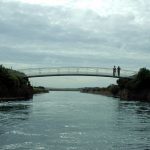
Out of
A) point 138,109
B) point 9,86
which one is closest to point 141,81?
point 9,86

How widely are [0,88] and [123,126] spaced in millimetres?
78924

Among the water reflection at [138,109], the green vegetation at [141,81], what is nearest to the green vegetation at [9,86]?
the green vegetation at [141,81]

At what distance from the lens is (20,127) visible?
4006 cm

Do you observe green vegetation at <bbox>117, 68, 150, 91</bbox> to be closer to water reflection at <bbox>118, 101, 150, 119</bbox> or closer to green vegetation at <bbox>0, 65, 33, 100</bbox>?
green vegetation at <bbox>0, 65, 33, 100</bbox>

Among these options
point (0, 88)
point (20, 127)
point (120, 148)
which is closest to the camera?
point (120, 148)

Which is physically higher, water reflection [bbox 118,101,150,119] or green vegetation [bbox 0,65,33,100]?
green vegetation [bbox 0,65,33,100]

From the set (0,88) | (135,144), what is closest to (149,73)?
(0,88)

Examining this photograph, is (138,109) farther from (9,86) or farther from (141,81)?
(141,81)

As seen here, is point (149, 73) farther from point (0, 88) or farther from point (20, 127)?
point (20, 127)

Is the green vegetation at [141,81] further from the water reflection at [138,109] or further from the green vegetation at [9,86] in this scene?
the water reflection at [138,109]

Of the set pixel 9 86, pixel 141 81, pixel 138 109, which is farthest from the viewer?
pixel 141 81

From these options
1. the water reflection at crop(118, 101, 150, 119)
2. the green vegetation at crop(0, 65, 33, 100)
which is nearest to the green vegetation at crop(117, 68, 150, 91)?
the green vegetation at crop(0, 65, 33, 100)

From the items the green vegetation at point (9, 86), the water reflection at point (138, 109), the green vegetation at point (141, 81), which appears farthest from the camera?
the green vegetation at point (141, 81)

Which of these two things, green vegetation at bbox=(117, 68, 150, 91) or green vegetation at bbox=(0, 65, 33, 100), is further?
green vegetation at bbox=(117, 68, 150, 91)
